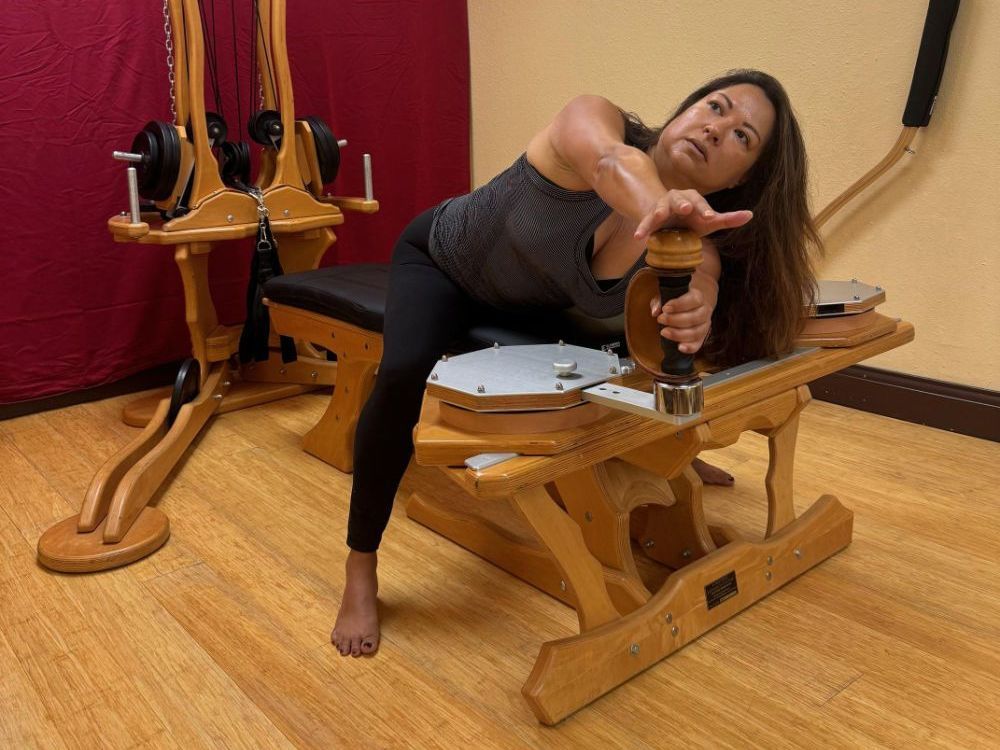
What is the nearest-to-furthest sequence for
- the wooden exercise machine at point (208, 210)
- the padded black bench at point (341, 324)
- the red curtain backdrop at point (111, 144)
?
the padded black bench at point (341, 324)
the wooden exercise machine at point (208, 210)
the red curtain backdrop at point (111, 144)

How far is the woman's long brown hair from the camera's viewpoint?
131cm

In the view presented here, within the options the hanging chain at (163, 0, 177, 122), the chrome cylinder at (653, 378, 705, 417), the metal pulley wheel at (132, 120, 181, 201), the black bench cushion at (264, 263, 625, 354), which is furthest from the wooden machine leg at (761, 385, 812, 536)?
the hanging chain at (163, 0, 177, 122)

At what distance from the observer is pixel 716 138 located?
1.24m

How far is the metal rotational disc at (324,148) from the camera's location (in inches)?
98.4

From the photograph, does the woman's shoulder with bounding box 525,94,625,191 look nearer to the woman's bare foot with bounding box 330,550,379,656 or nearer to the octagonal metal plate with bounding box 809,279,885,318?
the octagonal metal plate with bounding box 809,279,885,318

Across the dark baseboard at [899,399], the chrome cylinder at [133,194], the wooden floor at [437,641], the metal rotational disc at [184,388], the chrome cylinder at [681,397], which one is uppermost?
the chrome cylinder at [133,194]

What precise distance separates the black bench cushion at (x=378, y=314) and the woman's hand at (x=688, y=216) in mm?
570

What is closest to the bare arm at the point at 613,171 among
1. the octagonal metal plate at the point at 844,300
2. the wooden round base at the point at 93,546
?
the octagonal metal plate at the point at 844,300

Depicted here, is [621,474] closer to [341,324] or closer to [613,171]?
[613,171]

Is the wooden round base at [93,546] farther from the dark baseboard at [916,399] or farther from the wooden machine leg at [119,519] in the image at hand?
the dark baseboard at [916,399]

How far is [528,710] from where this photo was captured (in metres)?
1.27

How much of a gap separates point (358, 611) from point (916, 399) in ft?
5.54

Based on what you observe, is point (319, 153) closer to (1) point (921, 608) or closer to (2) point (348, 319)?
(2) point (348, 319)

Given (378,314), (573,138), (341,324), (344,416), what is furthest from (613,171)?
(344,416)
